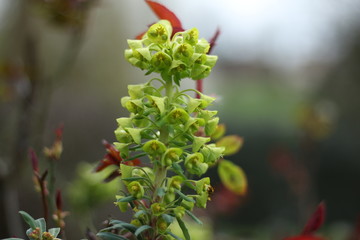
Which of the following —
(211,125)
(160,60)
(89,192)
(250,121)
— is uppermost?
(160,60)

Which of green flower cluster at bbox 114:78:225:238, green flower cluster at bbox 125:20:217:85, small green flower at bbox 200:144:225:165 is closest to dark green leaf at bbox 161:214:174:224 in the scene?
green flower cluster at bbox 114:78:225:238

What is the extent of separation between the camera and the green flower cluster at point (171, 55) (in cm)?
72

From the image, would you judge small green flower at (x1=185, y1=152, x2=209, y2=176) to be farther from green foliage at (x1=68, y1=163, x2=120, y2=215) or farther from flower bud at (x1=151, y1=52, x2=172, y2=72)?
green foliage at (x1=68, y1=163, x2=120, y2=215)

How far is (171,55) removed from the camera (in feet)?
2.44

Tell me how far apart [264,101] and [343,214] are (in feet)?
18.4

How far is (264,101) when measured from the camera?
10.9m

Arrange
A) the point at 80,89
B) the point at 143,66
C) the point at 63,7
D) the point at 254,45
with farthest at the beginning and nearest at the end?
the point at 254,45
the point at 80,89
the point at 63,7
the point at 143,66

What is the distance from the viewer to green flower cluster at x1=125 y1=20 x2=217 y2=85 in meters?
0.72

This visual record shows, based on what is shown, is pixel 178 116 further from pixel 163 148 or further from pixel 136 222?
pixel 136 222

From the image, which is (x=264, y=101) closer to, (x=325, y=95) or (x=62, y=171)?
(x=325, y=95)

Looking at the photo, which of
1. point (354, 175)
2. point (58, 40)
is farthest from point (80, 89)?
point (354, 175)

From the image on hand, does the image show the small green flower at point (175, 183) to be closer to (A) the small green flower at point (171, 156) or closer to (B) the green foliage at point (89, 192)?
(A) the small green flower at point (171, 156)

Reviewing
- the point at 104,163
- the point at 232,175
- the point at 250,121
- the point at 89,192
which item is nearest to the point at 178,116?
the point at 104,163

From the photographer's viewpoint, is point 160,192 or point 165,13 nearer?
point 160,192
